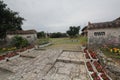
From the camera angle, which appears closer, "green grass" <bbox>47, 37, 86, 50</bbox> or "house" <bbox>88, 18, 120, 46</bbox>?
"house" <bbox>88, 18, 120, 46</bbox>

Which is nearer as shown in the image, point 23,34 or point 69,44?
point 69,44

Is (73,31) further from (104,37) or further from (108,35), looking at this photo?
(108,35)

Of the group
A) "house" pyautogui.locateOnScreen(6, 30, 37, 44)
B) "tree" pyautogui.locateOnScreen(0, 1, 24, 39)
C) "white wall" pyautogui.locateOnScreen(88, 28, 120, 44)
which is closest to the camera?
"white wall" pyautogui.locateOnScreen(88, 28, 120, 44)

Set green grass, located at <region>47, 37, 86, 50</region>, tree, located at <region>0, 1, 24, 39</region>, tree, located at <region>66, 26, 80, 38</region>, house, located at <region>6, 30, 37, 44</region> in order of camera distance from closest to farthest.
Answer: green grass, located at <region>47, 37, 86, 50</region> < tree, located at <region>0, 1, 24, 39</region> < house, located at <region>6, 30, 37, 44</region> < tree, located at <region>66, 26, 80, 38</region>

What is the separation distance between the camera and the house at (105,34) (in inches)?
448

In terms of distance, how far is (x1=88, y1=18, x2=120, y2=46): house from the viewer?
37.3 ft

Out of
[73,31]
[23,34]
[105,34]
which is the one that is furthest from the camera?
[73,31]

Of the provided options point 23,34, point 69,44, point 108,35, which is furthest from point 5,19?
point 108,35

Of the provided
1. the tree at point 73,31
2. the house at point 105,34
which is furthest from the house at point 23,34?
the tree at point 73,31

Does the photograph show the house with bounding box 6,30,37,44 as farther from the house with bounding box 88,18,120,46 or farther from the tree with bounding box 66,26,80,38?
the tree with bounding box 66,26,80,38

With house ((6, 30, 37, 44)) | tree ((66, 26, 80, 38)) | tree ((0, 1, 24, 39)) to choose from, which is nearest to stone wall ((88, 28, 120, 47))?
house ((6, 30, 37, 44))

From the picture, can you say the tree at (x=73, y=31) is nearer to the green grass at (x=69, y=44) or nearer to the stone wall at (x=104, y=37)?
the green grass at (x=69, y=44)

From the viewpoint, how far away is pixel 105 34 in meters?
12.1

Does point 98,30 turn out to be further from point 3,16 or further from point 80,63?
point 3,16
